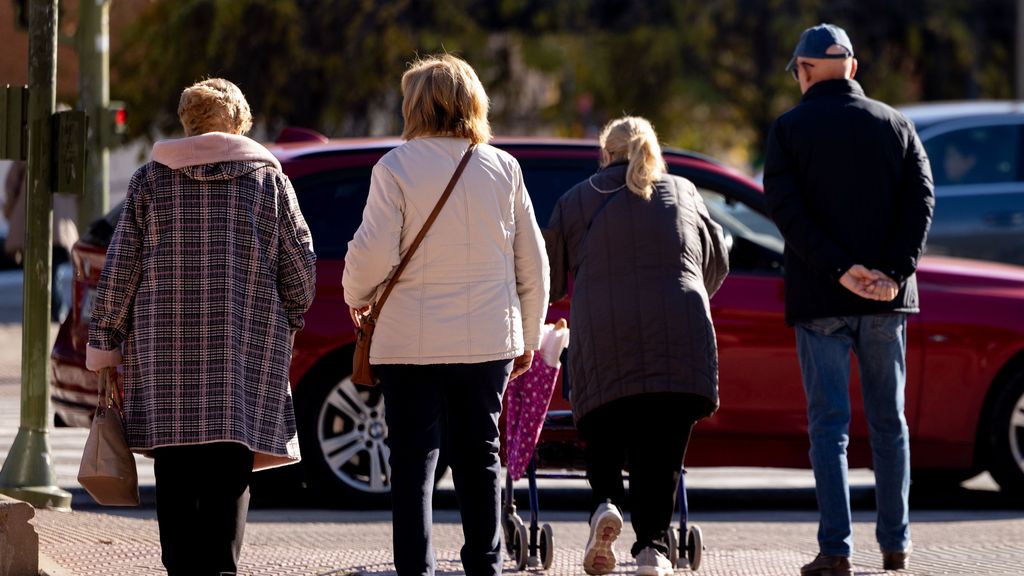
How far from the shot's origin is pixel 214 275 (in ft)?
17.1

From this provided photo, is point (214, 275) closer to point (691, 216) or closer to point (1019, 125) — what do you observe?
point (691, 216)

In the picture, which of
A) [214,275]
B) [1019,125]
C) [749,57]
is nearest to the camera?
[214,275]

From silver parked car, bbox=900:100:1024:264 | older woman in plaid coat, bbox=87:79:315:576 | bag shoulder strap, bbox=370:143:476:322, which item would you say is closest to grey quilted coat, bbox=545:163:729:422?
bag shoulder strap, bbox=370:143:476:322

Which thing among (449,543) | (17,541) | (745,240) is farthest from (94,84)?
(17,541)

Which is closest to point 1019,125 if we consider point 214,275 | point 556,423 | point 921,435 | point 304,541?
point 921,435

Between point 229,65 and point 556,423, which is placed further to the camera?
point 229,65

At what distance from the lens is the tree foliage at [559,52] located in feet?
65.7

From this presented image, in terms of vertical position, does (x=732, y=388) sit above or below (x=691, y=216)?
below

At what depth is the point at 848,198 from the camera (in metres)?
5.97

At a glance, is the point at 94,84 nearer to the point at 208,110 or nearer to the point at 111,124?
the point at 111,124

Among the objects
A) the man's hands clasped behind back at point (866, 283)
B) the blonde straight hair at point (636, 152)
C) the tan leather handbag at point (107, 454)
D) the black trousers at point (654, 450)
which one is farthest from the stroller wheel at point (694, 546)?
the tan leather handbag at point (107, 454)

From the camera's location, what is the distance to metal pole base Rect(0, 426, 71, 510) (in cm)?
742

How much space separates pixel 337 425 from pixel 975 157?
6734 mm

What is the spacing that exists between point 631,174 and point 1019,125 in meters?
7.86
